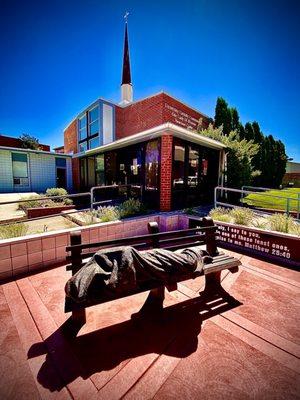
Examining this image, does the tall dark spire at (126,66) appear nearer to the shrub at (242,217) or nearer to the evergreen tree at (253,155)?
the evergreen tree at (253,155)

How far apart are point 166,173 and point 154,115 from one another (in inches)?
264

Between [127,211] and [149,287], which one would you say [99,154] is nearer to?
[127,211]

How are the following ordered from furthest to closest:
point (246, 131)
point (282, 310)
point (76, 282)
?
point (246, 131) → point (282, 310) → point (76, 282)

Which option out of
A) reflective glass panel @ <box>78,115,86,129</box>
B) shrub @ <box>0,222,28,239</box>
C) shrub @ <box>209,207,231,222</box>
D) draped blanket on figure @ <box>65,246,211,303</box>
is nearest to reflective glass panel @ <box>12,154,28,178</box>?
reflective glass panel @ <box>78,115,86,129</box>

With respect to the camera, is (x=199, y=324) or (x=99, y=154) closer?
(x=199, y=324)

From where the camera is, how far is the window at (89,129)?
1502 centimetres

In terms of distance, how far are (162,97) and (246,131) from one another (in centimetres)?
943

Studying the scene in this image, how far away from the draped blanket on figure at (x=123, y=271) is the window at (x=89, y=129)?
45.5ft

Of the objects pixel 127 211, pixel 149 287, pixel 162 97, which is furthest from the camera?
pixel 162 97

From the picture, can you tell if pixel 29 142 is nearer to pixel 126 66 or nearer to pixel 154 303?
pixel 126 66

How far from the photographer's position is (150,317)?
2.56 m

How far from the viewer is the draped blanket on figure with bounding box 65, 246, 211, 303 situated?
194 centimetres

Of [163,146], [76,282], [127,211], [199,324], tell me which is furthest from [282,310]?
[163,146]

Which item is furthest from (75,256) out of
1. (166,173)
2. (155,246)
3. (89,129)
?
(89,129)
